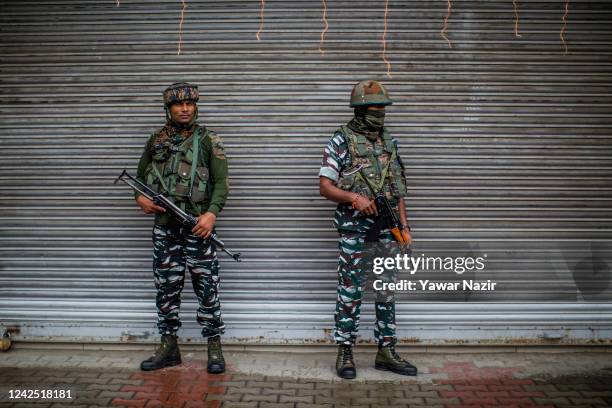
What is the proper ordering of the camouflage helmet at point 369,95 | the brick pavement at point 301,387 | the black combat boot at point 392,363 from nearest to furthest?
the brick pavement at point 301,387 → the camouflage helmet at point 369,95 → the black combat boot at point 392,363

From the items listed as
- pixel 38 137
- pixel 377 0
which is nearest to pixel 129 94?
pixel 38 137

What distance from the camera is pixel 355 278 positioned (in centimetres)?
497

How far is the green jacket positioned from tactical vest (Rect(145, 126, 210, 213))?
0.02 m

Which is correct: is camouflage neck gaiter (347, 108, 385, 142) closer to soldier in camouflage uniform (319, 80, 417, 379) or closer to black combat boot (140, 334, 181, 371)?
soldier in camouflage uniform (319, 80, 417, 379)

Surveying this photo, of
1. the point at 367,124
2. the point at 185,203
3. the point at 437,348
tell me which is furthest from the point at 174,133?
the point at 437,348

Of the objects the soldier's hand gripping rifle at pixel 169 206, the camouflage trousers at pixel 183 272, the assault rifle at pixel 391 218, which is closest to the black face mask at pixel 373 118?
the assault rifle at pixel 391 218

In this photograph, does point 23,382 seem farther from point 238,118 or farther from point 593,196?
point 593,196

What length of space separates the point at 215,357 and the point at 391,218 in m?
1.79

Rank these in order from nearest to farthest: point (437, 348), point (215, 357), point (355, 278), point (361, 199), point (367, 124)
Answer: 1. point (361, 199)
2. point (367, 124)
3. point (355, 278)
4. point (215, 357)
5. point (437, 348)

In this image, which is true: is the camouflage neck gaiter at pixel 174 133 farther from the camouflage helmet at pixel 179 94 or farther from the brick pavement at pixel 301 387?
the brick pavement at pixel 301 387

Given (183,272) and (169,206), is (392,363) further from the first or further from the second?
(169,206)

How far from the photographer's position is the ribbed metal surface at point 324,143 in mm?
5586

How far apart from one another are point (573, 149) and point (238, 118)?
2.95 m

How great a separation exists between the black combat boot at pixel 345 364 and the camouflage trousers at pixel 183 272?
0.97 metres
